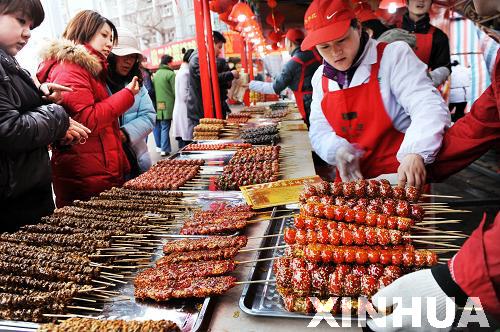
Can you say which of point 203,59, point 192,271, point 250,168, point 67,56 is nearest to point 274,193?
point 250,168

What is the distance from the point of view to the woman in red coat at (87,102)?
367cm

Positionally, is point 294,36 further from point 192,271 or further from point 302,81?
point 192,271

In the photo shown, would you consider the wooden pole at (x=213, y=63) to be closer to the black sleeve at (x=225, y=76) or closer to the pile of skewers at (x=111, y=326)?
the black sleeve at (x=225, y=76)

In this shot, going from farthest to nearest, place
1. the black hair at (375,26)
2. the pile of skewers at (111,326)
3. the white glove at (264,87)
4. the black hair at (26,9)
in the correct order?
1. the white glove at (264,87)
2. the black hair at (375,26)
3. the black hair at (26,9)
4. the pile of skewers at (111,326)

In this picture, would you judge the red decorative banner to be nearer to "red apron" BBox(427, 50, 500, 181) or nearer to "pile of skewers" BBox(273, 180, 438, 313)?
"red apron" BBox(427, 50, 500, 181)

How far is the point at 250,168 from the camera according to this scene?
4.39 m

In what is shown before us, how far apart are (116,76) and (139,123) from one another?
673 mm

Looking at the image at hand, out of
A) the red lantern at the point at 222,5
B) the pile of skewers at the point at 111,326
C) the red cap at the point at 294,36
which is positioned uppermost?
the red lantern at the point at 222,5

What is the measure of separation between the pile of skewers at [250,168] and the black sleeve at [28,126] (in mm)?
1661

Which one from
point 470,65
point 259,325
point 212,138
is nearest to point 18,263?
point 259,325

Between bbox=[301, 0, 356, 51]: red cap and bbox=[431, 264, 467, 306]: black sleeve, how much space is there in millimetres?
2142

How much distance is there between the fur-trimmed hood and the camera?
11.9ft

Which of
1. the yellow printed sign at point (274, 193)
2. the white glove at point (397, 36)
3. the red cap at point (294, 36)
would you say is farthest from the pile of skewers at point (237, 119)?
the yellow printed sign at point (274, 193)

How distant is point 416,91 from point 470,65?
870 centimetres
